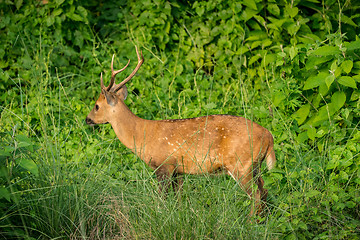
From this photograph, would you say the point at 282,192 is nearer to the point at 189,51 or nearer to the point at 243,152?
the point at 243,152

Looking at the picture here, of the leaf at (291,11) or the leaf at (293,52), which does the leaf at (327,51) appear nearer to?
the leaf at (293,52)

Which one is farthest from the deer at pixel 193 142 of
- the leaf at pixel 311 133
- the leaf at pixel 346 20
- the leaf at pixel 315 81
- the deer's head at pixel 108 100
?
the leaf at pixel 346 20

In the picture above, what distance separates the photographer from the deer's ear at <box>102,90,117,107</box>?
4.96 metres

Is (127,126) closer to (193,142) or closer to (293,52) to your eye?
(193,142)

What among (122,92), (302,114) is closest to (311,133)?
(302,114)

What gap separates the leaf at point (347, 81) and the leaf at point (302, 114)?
1.80 ft

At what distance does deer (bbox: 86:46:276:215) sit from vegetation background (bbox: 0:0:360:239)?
7.0 inches

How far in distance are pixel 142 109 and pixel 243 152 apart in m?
2.14

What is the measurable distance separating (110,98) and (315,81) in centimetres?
198

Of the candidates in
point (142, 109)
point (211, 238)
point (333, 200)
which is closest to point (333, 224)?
point (333, 200)

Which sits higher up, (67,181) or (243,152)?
(67,181)

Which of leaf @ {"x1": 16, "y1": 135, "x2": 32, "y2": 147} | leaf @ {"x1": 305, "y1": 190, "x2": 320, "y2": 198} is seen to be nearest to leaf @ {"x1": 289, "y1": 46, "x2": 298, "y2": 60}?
leaf @ {"x1": 305, "y1": 190, "x2": 320, "y2": 198}

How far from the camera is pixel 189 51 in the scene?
7.41m

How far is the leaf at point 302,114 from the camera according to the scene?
517 centimetres
